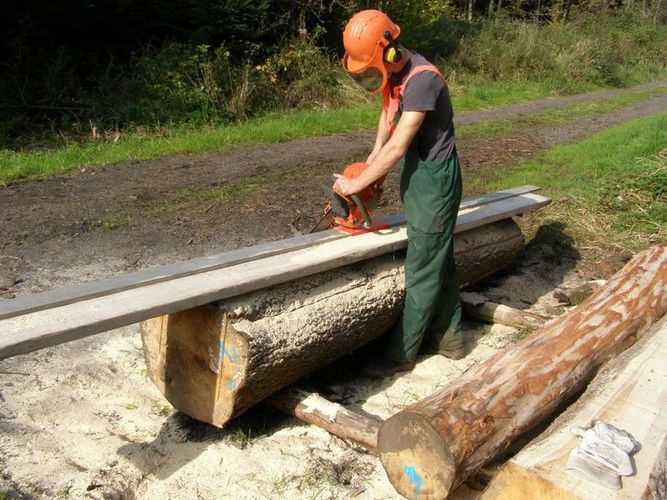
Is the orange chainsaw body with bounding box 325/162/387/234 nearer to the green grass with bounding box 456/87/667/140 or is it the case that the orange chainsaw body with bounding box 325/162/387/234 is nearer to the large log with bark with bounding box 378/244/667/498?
the large log with bark with bounding box 378/244/667/498

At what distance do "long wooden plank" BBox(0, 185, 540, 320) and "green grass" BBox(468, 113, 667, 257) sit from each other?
2805 millimetres

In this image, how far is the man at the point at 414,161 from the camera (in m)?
3.52

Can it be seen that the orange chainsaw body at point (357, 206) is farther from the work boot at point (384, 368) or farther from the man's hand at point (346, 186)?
the work boot at point (384, 368)

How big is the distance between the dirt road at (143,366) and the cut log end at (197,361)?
0.18m

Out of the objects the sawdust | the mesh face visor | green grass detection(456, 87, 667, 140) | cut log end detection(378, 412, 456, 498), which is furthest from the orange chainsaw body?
green grass detection(456, 87, 667, 140)

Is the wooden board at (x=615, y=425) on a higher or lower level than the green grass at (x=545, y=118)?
higher

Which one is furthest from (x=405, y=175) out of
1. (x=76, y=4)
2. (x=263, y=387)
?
(x=76, y=4)

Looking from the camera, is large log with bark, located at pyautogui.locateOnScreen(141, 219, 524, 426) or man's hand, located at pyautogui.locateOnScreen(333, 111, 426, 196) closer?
large log with bark, located at pyautogui.locateOnScreen(141, 219, 524, 426)

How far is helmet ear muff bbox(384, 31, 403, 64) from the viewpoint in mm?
3488

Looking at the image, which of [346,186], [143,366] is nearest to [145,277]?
[143,366]

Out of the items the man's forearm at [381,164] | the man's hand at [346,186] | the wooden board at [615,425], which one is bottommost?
the wooden board at [615,425]

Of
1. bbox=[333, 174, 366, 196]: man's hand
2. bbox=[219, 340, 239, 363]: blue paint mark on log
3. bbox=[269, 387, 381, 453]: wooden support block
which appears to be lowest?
bbox=[269, 387, 381, 453]: wooden support block

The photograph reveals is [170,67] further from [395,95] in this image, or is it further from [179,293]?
[179,293]

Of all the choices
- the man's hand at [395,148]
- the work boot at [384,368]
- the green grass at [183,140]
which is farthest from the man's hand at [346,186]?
the green grass at [183,140]
